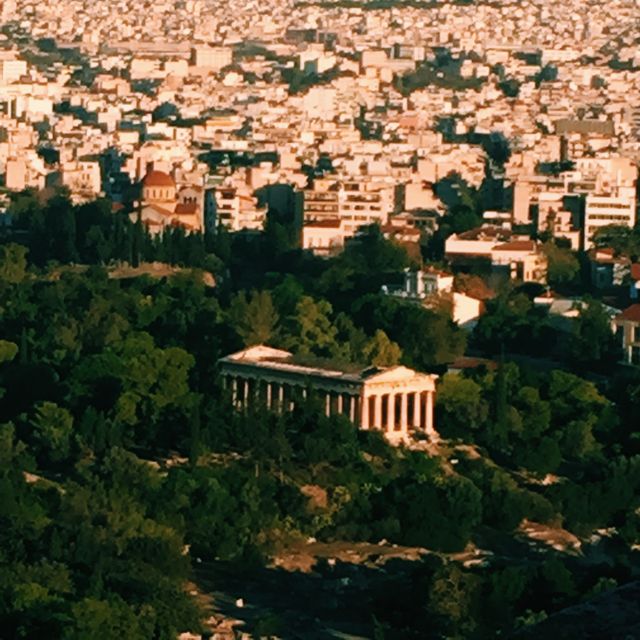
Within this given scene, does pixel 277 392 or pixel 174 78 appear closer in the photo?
pixel 277 392

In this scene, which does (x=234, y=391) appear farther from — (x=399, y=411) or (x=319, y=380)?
(x=399, y=411)

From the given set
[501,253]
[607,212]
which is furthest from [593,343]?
[607,212]

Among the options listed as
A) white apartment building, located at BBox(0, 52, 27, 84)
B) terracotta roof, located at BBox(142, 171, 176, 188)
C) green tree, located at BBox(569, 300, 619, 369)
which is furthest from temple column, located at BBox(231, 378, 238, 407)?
white apartment building, located at BBox(0, 52, 27, 84)

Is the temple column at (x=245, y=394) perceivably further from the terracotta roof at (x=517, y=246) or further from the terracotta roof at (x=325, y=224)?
the terracotta roof at (x=325, y=224)

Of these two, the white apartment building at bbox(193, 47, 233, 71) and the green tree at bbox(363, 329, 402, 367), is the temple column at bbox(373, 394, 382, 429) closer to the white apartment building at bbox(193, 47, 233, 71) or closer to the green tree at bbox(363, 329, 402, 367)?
the green tree at bbox(363, 329, 402, 367)

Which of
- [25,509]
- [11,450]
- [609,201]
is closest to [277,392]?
[11,450]

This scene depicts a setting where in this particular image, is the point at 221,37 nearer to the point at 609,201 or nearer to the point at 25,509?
the point at 609,201

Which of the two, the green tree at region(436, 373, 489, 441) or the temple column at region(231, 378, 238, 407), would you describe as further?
the temple column at region(231, 378, 238, 407)
